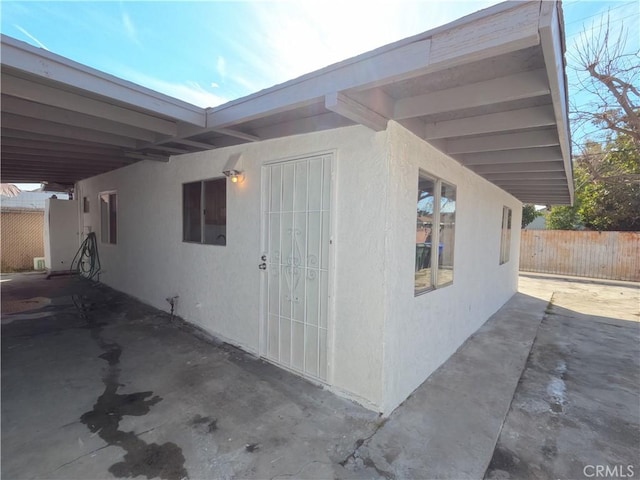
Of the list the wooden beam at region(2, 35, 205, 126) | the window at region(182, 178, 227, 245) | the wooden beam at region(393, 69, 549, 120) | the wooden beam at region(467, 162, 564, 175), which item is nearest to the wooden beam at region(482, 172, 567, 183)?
the wooden beam at region(467, 162, 564, 175)

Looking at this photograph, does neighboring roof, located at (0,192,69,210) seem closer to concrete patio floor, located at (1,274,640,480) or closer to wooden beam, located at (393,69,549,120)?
concrete patio floor, located at (1,274,640,480)

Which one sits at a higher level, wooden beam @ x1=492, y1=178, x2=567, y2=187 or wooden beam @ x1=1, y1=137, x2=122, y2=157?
wooden beam @ x1=1, y1=137, x2=122, y2=157

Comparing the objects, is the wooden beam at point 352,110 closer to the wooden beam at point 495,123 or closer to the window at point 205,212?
the wooden beam at point 495,123

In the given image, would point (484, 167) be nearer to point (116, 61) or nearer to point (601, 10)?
point (116, 61)

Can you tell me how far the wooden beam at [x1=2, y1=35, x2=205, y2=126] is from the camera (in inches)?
83.3

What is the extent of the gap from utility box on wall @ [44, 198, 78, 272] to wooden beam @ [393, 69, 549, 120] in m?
10.5

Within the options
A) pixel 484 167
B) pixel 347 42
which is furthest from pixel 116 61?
pixel 484 167

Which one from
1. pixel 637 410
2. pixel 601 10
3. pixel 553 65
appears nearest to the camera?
pixel 553 65

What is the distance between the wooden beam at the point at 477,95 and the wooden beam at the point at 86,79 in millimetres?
2098

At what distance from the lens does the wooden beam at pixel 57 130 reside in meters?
3.56

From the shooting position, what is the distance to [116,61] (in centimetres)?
344

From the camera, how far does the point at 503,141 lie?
3418mm

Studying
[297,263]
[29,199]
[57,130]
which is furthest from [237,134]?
[29,199]

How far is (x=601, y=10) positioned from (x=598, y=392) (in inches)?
302
